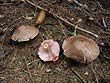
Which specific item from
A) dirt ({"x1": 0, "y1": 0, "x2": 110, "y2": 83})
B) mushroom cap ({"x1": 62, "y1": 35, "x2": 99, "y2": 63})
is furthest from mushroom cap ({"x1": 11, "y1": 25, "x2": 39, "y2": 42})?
mushroom cap ({"x1": 62, "y1": 35, "x2": 99, "y2": 63})

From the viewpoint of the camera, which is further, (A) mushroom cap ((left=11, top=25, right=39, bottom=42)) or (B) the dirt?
(A) mushroom cap ((left=11, top=25, right=39, bottom=42))

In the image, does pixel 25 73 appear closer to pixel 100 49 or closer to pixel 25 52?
pixel 25 52

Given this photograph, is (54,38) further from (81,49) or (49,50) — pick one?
(81,49)

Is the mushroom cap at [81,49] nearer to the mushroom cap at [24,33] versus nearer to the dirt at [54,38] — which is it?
the dirt at [54,38]

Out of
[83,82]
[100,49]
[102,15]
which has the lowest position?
[83,82]

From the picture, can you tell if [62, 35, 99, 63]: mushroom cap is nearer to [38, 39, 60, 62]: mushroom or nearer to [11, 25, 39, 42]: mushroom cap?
[38, 39, 60, 62]: mushroom

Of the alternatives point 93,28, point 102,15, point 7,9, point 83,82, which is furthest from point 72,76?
→ point 7,9

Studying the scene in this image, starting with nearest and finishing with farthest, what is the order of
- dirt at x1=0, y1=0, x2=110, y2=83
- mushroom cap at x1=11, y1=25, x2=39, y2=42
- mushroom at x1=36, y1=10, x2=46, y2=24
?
dirt at x1=0, y1=0, x2=110, y2=83, mushroom cap at x1=11, y1=25, x2=39, y2=42, mushroom at x1=36, y1=10, x2=46, y2=24
